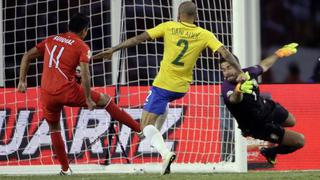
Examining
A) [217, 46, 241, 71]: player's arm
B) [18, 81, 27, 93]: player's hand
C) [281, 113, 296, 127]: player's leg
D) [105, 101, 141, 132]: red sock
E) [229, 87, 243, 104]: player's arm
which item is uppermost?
[217, 46, 241, 71]: player's arm

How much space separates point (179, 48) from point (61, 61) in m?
1.54

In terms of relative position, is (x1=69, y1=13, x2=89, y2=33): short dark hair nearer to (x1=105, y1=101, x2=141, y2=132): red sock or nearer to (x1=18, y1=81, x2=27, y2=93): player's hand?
(x1=18, y1=81, x2=27, y2=93): player's hand

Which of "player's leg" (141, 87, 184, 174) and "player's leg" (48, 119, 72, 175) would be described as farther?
"player's leg" (48, 119, 72, 175)

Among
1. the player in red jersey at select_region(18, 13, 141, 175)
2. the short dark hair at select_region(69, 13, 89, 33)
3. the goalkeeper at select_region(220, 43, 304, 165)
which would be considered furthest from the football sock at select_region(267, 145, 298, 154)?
the short dark hair at select_region(69, 13, 89, 33)

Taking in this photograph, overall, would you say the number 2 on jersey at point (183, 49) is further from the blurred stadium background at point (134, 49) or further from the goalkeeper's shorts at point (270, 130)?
the blurred stadium background at point (134, 49)

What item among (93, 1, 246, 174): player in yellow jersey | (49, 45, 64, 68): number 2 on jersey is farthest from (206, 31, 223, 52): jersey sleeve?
(49, 45, 64, 68): number 2 on jersey

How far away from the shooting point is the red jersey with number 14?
14.3 metres

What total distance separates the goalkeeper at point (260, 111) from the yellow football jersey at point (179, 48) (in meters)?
0.36

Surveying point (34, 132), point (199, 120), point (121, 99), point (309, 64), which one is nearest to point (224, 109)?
point (199, 120)

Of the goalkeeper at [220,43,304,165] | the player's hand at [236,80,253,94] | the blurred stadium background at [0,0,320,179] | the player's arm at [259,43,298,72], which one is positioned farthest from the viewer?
the blurred stadium background at [0,0,320,179]

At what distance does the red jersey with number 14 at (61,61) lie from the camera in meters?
14.3

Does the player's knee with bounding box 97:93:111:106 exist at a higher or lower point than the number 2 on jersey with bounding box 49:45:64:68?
lower

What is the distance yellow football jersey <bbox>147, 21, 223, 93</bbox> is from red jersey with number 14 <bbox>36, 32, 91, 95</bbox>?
1.03 metres

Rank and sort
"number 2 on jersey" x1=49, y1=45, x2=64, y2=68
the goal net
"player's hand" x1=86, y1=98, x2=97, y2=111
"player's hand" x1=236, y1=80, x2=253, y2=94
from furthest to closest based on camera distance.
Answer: the goal net → "number 2 on jersey" x1=49, y1=45, x2=64, y2=68 → "player's hand" x1=86, y1=98, x2=97, y2=111 → "player's hand" x1=236, y1=80, x2=253, y2=94
